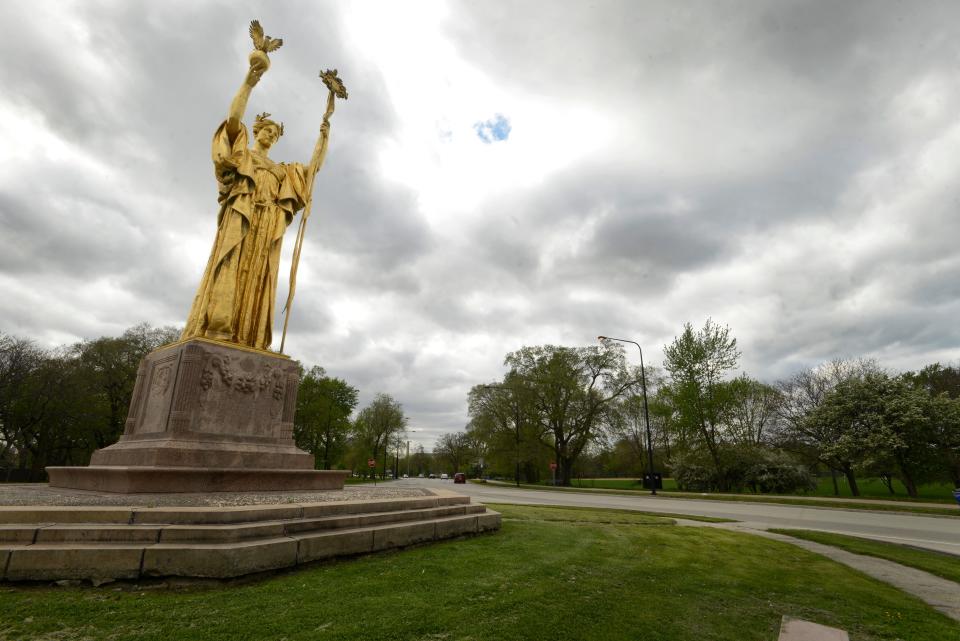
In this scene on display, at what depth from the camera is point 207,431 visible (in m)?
9.18

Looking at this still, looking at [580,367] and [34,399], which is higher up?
[580,367]

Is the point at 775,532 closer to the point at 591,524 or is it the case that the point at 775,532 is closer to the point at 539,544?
the point at 591,524

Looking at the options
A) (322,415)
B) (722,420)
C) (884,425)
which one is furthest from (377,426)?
(884,425)

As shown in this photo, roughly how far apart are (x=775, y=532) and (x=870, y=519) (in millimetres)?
6537

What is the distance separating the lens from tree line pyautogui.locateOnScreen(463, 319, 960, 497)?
86.5 feet

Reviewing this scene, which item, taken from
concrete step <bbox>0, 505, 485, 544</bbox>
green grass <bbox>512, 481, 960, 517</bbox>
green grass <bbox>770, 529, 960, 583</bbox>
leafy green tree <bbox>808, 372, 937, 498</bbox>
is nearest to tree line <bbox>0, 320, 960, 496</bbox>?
leafy green tree <bbox>808, 372, 937, 498</bbox>

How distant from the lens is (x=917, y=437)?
83.8ft

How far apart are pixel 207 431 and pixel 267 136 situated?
7.91m

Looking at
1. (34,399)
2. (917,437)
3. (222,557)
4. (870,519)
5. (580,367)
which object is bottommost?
(870,519)

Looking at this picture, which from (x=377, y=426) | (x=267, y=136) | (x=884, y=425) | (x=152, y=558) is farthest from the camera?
(x=377, y=426)

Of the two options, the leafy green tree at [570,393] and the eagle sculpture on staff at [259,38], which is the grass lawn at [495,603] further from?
the leafy green tree at [570,393]

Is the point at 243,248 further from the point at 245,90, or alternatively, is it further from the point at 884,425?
the point at 884,425

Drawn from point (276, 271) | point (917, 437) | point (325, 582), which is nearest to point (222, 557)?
point (325, 582)

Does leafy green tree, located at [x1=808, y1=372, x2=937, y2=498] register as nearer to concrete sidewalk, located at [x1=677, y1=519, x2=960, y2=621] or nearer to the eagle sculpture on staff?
concrete sidewalk, located at [x1=677, y1=519, x2=960, y2=621]
